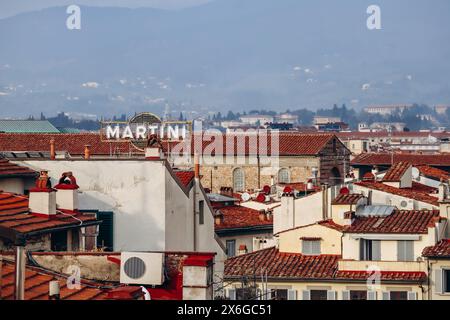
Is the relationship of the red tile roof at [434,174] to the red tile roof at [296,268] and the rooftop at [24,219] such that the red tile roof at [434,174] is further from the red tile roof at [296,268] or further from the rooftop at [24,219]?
the rooftop at [24,219]

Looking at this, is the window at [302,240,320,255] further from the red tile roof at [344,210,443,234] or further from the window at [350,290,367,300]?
the window at [350,290,367,300]

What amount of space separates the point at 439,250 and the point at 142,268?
1495 cm

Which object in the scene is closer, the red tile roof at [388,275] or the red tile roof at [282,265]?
the red tile roof at [388,275]

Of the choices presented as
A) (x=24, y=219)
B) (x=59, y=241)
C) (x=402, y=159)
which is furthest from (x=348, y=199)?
(x=402, y=159)

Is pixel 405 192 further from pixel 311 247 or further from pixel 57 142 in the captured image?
pixel 57 142

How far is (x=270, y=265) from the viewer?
31188 millimetres

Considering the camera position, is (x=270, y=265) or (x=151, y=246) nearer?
(x=151, y=246)

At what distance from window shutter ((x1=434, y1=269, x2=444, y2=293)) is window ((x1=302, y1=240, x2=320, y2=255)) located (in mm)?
3417

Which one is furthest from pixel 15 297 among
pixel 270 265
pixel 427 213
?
pixel 427 213

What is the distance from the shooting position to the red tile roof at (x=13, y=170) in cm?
2312

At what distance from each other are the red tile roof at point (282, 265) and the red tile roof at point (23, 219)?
933 cm

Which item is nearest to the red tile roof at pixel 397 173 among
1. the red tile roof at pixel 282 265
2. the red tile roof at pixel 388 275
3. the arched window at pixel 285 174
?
the red tile roof at pixel 282 265

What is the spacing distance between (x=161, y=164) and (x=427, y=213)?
10661 millimetres
